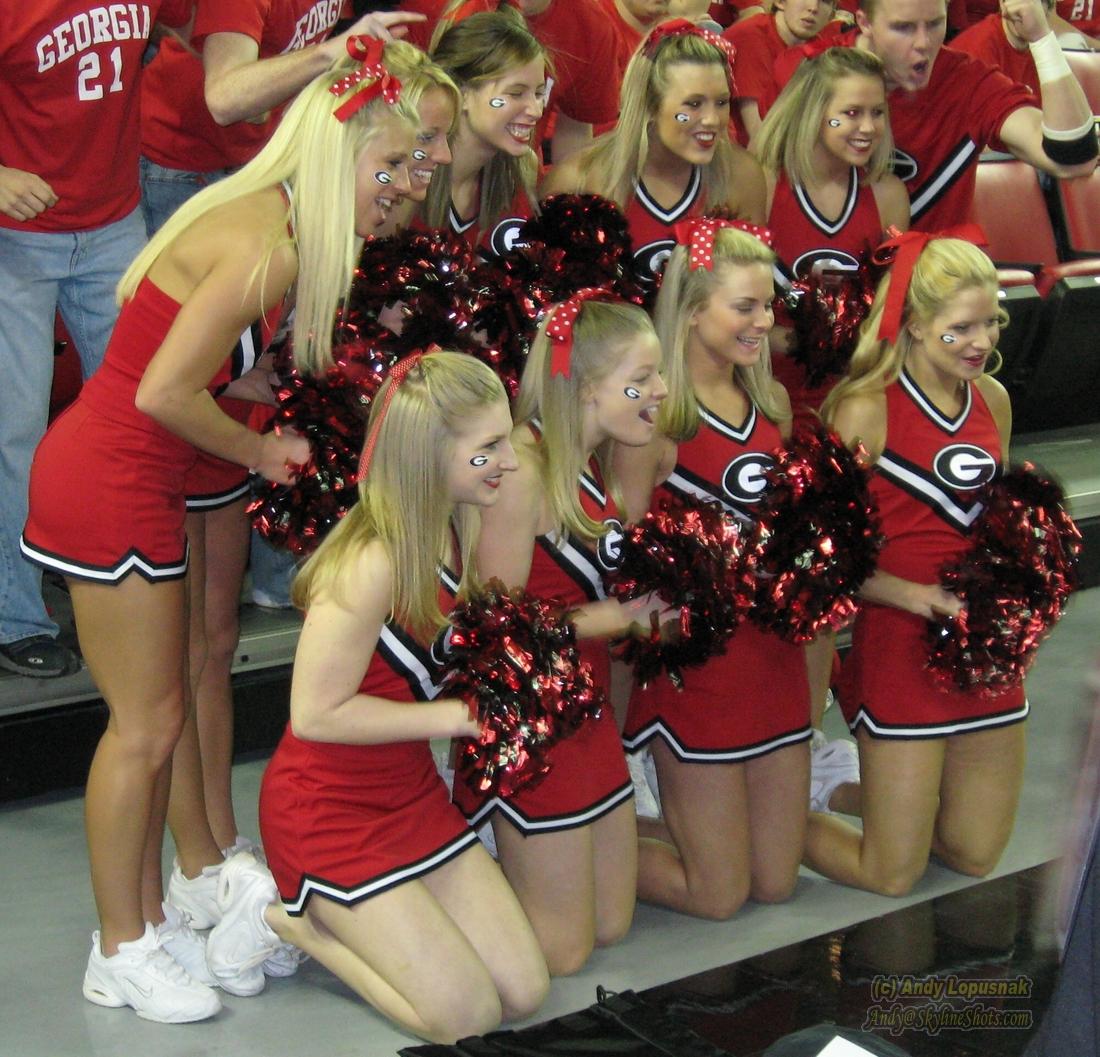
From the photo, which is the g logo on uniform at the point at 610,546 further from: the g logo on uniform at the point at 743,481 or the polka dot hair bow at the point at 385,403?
the polka dot hair bow at the point at 385,403

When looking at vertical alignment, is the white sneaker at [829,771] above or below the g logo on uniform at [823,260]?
below

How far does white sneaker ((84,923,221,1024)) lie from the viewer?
8.55ft

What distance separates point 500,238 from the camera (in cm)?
308

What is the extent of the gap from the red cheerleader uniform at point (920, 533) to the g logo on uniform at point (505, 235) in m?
0.75

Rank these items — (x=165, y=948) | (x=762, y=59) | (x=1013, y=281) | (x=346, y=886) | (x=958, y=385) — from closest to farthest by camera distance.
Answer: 1. (x=346, y=886)
2. (x=165, y=948)
3. (x=958, y=385)
4. (x=762, y=59)
5. (x=1013, y=281)

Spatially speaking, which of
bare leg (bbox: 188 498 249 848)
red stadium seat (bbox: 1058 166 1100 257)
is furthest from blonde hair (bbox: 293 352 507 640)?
red stadium seat (bbox: 1058 166 1100 257)

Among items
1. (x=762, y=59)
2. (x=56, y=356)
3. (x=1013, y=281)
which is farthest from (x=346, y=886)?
(x=1013, y=281)

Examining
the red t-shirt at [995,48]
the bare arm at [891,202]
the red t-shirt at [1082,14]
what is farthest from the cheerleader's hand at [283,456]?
the red t-shirt at [1082,14]

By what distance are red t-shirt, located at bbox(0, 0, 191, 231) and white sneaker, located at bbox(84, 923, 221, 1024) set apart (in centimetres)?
134

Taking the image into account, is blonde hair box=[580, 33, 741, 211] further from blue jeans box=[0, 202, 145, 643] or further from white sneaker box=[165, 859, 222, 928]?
white sneaker box=[165, 859, 222, 928]

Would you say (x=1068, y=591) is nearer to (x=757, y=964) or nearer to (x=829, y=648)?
(x=829, y=648)

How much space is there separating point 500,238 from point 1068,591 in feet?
4.00

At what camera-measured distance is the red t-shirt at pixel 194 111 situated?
337 cm

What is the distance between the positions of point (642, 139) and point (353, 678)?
132 cm
